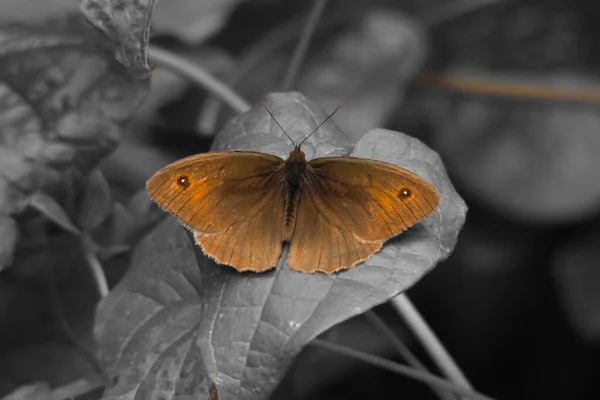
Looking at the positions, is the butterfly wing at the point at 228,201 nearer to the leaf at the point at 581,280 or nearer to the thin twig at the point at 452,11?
the leaf at the point at 581,280

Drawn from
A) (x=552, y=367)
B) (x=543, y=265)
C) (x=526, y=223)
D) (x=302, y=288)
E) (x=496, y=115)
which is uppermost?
(x=302, y=288)

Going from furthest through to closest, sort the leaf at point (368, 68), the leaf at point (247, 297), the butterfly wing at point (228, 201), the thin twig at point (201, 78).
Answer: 1. the leaf at point (368, 68)
2. the thin twig at point (201, 78)
3. the butterfly wing at point (228, 201)
4. the leaf at point (247, 297)

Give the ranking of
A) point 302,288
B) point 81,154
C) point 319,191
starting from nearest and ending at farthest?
point 302,288, point 319,191, point 81,154

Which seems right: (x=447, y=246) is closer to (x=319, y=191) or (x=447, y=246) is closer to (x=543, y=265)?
(x=319, y=191)

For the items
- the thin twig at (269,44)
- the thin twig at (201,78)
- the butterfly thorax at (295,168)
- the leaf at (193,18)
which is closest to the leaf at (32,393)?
the butterfly thorax at (295,168)

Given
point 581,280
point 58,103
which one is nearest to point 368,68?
point 581,280

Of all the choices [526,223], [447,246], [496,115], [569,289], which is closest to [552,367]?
[569,289]
